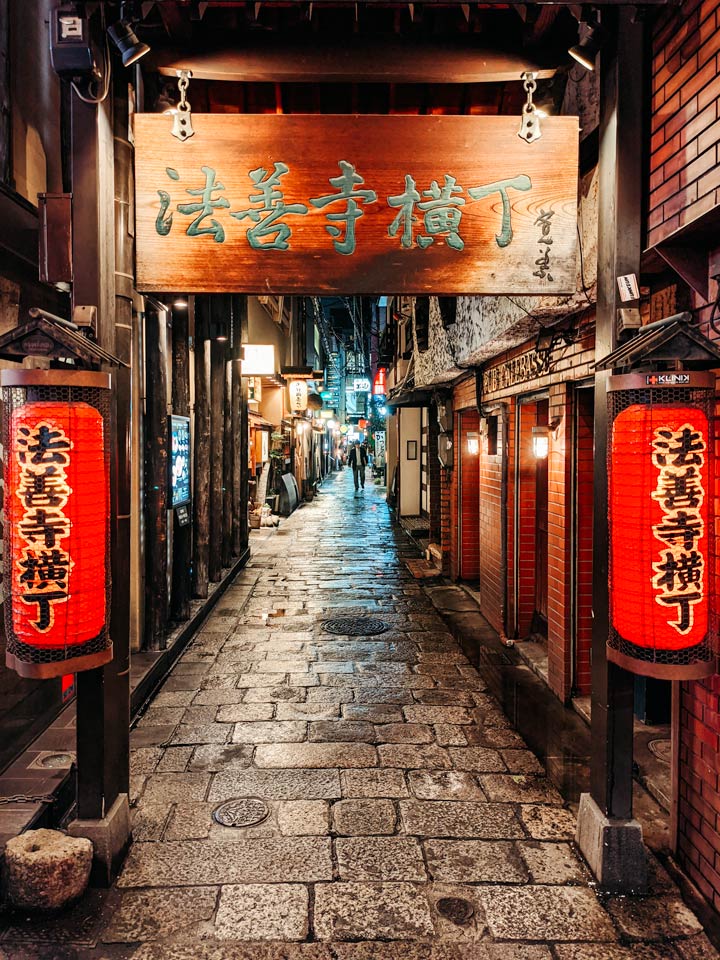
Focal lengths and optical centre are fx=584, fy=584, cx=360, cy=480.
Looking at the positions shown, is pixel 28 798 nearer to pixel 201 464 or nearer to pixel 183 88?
pixel 183 88

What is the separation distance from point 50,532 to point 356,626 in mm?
7042

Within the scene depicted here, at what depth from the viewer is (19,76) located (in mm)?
5852

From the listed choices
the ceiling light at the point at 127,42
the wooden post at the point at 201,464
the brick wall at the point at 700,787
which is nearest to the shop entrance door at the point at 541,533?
the brick wall at the point at 700,787

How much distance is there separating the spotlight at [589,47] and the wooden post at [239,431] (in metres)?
10.7

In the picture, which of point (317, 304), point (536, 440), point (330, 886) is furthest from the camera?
point (317, 304)

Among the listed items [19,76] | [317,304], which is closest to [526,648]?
[19,76]

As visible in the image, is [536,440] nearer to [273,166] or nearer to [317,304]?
[273,166]

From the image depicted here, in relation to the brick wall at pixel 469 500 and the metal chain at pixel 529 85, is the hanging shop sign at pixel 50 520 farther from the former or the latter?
the brick wall at pixel 469 500

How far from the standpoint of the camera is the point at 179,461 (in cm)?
878

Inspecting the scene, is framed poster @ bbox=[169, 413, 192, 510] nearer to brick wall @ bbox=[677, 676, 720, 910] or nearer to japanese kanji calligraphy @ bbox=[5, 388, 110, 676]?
japanese kanji calligraphy @ bbox=[5, 388, 110, 676]

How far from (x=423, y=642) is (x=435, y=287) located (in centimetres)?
631

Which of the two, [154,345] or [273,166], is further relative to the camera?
[154,345]

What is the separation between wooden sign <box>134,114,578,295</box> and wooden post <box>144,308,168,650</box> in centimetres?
438

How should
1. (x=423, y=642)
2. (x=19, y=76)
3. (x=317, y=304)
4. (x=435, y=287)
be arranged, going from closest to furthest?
1. (x=435, y=287)
2. (x=19, y=76)
3. (x=423, y=642)
4. (x=317, y=304)
